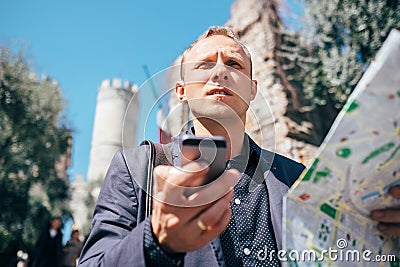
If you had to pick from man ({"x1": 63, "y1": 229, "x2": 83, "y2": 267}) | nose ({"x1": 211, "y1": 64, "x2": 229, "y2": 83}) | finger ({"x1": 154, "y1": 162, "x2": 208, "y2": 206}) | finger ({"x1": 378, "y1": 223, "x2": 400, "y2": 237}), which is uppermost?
nose ({"x1": 211, "y1": 64, "x2": 229, "y2": 83})

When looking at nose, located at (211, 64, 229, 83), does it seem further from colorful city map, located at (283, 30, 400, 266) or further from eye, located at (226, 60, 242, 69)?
colorful city map, located at (283, 30, 400, 266)

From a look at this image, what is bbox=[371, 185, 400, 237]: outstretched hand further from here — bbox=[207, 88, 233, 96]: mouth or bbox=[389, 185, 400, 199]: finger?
bbox=[207, 88, 233, 96]: mouth

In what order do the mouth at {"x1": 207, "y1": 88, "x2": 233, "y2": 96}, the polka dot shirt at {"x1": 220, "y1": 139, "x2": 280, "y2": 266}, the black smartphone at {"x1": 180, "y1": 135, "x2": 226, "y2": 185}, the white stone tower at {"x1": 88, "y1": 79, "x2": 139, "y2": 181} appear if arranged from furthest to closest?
1. the white stone tower at {"x1": 88, "y1": 79, "x2": 139, "y2": 181}
2. the mouth at {"x1": 207, "y1": 88, "x2": 233, "y2": 96}
3. the polka dot shirt at {"x1": 220, "y1": 139, "x2": 280, "y2": 266}
4. the black smartphone at {"x1": 180, "y1": 135, "x2": 226, "y2": 185}

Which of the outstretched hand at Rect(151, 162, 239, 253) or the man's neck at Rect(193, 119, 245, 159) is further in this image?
the man's neck at Rect(193, 119, 245, 159)

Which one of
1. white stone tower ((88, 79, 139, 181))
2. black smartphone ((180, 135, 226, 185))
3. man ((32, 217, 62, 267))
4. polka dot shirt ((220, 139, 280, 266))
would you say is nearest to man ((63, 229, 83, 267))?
man ((32, 217, 62, 267))

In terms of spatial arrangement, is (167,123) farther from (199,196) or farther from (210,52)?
(199,196)

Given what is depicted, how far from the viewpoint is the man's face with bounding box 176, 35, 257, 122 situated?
51.4 inches

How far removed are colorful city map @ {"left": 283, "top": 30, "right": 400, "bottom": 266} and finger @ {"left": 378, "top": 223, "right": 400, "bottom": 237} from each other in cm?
2

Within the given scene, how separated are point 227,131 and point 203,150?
1.75 ft

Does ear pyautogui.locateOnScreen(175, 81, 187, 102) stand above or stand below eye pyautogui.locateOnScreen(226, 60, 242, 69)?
below

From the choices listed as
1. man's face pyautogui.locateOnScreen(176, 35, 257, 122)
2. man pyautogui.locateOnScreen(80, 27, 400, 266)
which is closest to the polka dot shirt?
man pyautogui.locateOnScreen(80, 27, 400, 266)

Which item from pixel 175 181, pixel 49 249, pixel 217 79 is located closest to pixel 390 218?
pixel 175 181

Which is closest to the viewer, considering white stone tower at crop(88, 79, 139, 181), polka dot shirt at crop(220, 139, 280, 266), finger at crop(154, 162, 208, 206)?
finger at crop(154, 162, 208, 206)

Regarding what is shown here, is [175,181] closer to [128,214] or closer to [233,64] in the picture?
[128,214]
